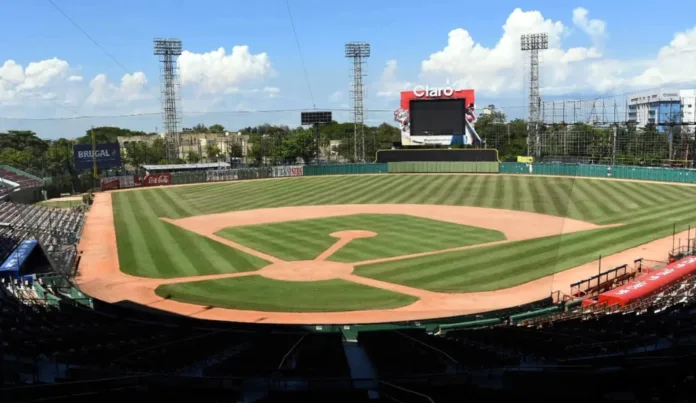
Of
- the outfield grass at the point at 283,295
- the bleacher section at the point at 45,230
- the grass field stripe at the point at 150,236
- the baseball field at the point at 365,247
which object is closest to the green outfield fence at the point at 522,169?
the baseball field at the point at 365,247

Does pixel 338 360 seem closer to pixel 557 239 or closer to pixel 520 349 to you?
pixel 520 349

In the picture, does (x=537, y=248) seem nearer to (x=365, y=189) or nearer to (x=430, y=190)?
(x=430, y=190)

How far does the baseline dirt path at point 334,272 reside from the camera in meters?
21.4

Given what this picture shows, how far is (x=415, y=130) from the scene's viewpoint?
80562 mm

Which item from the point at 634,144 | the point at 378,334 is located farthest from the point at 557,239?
the point at 634,144

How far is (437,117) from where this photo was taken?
79.9 m

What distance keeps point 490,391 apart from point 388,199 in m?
45.0

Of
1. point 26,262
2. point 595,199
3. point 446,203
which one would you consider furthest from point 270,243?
point 595,199

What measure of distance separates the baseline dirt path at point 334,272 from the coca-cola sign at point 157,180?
28.0 metres

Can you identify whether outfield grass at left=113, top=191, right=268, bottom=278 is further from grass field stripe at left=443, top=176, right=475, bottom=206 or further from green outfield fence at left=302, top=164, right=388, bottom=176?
green outfield fence at left=302, top=164, right=388, bottom=176

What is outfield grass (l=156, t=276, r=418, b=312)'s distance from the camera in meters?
22.3

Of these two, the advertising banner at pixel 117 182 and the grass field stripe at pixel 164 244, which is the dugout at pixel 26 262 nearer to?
the grass field stripe at pixel 164 244

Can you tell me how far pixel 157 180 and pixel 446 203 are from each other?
135ft

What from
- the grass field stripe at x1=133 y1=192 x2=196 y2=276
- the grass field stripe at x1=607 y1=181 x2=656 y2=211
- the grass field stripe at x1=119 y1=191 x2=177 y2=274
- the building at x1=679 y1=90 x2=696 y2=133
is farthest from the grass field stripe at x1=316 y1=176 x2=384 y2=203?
the building at x1=679 y1=90 x2=696 y2=133
